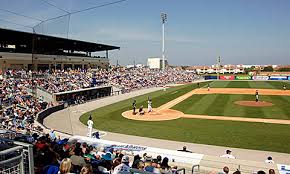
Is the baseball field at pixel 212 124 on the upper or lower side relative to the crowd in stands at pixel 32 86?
lower

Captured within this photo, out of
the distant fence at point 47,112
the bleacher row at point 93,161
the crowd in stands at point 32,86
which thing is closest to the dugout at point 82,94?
the crowd in stands at point 32,86

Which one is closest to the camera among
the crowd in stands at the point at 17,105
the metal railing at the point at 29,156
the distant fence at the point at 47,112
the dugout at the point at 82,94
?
the metal railing at the point at 29,156

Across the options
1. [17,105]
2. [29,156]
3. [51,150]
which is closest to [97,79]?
[17,105]

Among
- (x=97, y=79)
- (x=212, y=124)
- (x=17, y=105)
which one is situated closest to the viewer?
(x=212, y=124)

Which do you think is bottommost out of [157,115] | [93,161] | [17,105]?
[157,115]

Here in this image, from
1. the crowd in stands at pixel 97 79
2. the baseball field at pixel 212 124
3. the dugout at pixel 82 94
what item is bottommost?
the baseball field at pixel 212 124

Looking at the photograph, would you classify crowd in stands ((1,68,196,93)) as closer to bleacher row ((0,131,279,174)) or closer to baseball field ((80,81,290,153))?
bleacher row ((0,131,279,174))

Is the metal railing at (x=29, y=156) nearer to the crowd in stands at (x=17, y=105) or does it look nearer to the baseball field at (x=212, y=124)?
→ the crowd in stands at (x=17, y=105)

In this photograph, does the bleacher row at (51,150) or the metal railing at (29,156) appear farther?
the bleacher row at (51,150)

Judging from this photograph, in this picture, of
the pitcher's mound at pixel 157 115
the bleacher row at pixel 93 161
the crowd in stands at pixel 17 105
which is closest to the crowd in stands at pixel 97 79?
the crowd in stands at pixel 17 105

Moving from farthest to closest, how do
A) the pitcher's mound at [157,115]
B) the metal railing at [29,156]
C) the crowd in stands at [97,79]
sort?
the crowd in stands at [97,79] → the pitcher's mound at [157,115] → the metal railing at [29,156]

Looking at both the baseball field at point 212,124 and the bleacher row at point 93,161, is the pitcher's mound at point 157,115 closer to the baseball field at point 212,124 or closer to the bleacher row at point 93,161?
the baseball field at point 212,124

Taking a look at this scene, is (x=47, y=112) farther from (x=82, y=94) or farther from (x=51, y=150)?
(x=51, y=150)

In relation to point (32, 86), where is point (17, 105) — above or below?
below
